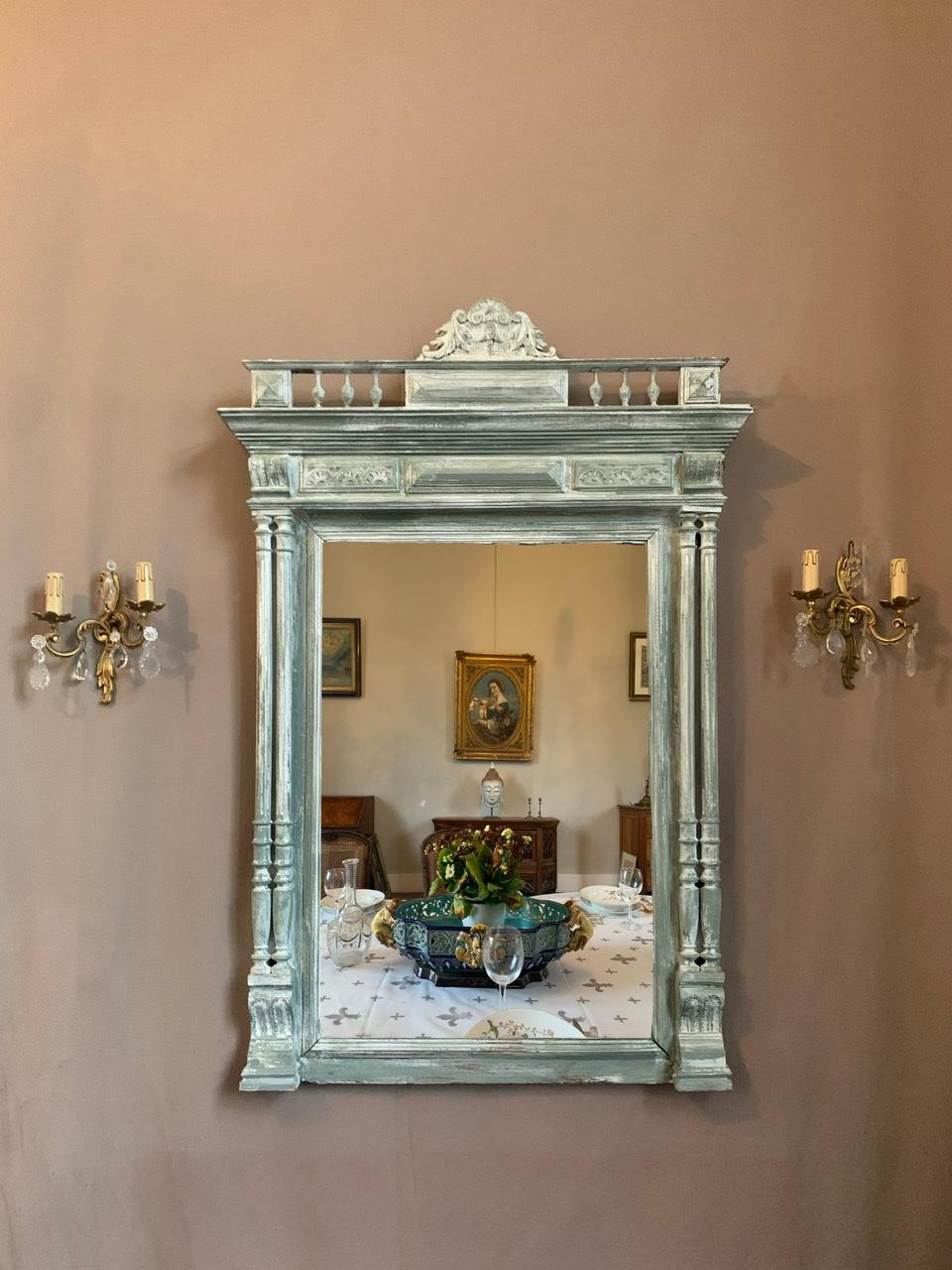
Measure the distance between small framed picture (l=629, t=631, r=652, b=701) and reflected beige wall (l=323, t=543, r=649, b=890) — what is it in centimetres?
→ 1

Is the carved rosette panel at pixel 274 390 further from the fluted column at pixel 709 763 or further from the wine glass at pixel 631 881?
the wine glass at pixel 631 881

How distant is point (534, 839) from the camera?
1873 mm

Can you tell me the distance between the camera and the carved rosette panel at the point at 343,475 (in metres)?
1.84

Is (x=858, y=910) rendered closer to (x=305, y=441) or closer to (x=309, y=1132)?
(x=309, y=1132)

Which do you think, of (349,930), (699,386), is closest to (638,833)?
(349,930)

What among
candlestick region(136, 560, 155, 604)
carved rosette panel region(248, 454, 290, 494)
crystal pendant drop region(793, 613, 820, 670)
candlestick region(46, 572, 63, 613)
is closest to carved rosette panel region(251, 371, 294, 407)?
carved rosette panel region(248, 454, 290, 494)

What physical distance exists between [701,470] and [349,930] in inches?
46.5

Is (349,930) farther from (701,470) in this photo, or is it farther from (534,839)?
(701,470)

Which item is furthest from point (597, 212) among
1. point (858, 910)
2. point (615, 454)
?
point (858, 910)

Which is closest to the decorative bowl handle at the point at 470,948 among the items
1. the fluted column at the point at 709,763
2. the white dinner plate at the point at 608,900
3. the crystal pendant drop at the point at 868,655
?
the white dinner plate at the point at 608,900

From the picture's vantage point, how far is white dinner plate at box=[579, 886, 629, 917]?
6.07ft

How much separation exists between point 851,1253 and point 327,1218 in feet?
3.54

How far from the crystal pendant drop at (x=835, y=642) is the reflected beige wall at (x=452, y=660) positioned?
0.39 meters

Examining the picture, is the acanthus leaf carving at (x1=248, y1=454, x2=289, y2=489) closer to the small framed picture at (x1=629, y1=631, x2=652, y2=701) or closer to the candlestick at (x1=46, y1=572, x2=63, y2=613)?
the candlestick at (x1=46, y1=572, x2=63, y2=613)
